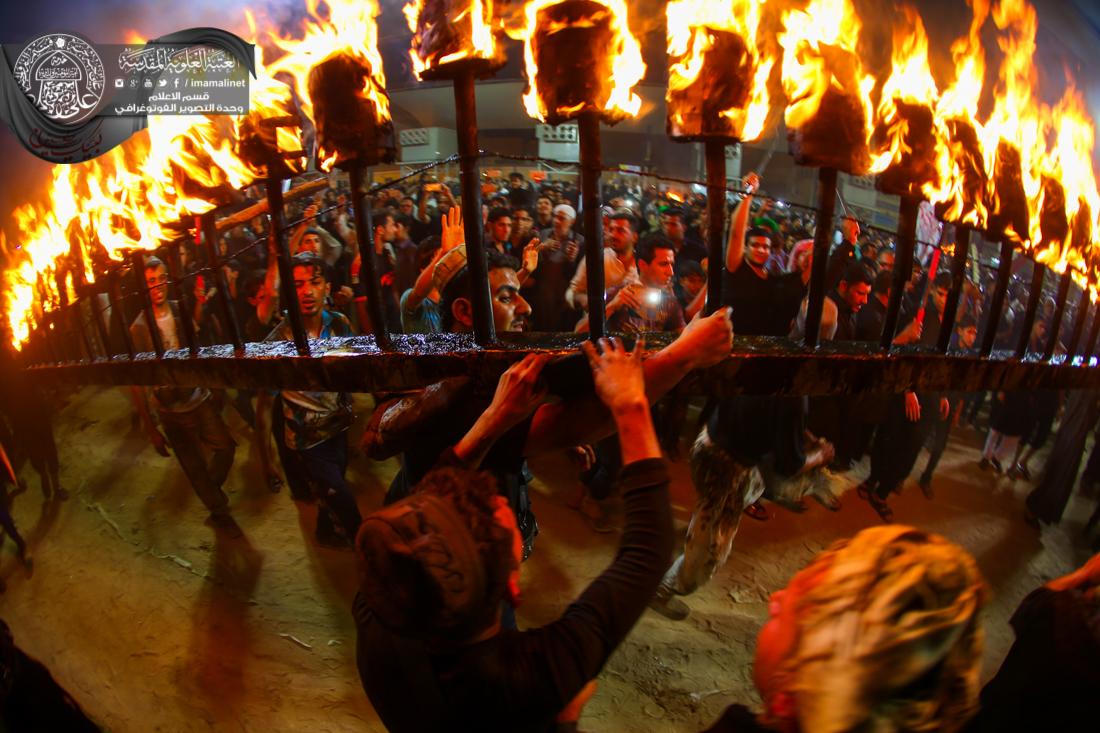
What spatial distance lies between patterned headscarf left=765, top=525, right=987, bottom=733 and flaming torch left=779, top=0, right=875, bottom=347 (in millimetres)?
1103

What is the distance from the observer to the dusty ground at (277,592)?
2.97 m

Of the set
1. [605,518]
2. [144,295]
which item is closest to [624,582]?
[144,295]

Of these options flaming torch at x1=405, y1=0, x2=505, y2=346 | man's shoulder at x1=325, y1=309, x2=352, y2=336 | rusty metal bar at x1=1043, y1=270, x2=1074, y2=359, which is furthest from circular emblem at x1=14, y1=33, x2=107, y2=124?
rusty metal bar at x1=1043, y1=270, x2=1074, y2=359

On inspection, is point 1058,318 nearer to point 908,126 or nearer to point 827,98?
point 908,126

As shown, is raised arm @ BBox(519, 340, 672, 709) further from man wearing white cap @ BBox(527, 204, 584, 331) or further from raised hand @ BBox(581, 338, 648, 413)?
man wearing white cap @ BBox(527, 204, 584, 331)

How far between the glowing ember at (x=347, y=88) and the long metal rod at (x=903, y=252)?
6.10 ft

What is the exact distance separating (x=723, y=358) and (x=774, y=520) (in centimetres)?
367

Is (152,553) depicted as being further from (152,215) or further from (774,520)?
(774,520)

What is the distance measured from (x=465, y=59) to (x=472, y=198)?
0.40 m

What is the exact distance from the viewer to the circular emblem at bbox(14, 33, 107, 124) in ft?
20.8

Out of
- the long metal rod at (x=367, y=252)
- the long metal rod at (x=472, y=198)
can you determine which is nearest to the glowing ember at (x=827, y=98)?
the long metal rod at (x=472, y=198)

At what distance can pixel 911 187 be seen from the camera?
1813 millimetres

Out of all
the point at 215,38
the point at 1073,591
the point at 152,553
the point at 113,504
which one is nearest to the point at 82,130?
the point at 215,38

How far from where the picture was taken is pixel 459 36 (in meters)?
1.53
